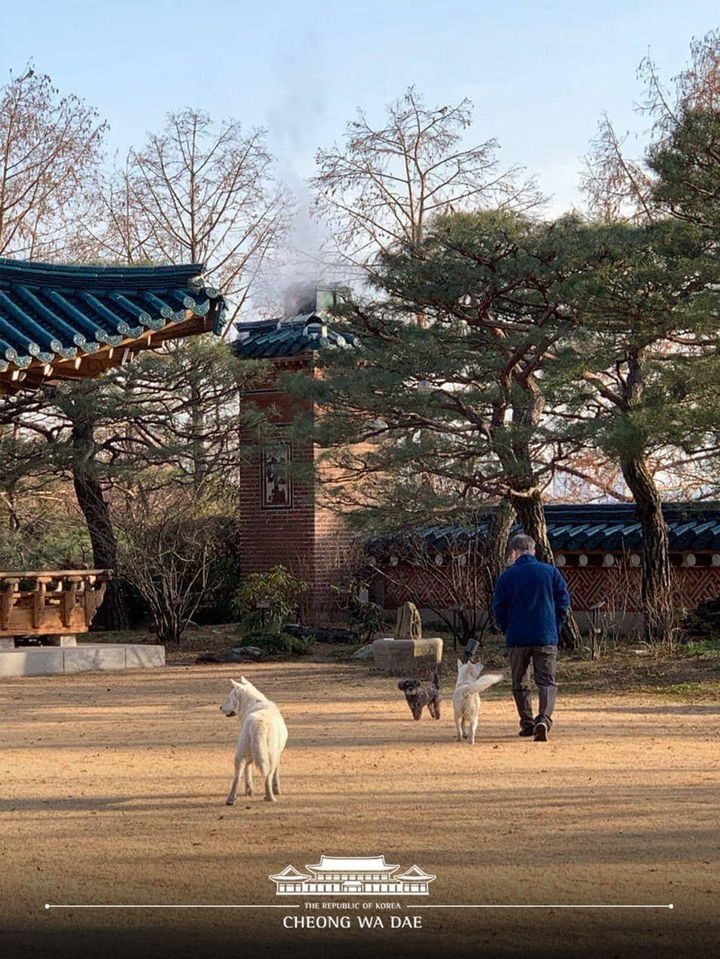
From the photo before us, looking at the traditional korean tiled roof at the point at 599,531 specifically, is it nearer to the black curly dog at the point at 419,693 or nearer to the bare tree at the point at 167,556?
the bare tree at the point at 167,556

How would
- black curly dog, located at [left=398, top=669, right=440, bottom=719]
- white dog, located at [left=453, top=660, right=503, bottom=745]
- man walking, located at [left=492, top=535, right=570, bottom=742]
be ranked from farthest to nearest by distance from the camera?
black curly dog, located at [left=398, top=669, right=440, bottom=719], man walking, located at [left=492, top=535, right=570, bottom=742], white dog, located at [left=453, top=660, right=503, bottom=745]

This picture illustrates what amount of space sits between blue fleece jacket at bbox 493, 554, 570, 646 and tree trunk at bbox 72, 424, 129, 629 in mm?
11723

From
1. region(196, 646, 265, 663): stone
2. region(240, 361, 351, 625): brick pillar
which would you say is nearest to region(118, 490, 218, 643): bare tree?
region(240, 361, 351, 625): brick pillar

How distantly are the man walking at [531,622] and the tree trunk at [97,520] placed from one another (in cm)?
1173

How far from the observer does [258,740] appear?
776cm

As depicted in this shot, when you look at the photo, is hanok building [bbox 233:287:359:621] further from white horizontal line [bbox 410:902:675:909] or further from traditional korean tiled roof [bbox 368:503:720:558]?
white horizontal line [bbox 410:902:675:909]

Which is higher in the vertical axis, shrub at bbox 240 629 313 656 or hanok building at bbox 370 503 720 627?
hanok building at bbox 370 503 720 627

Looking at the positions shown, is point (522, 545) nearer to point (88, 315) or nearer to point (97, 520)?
point (88, 315)

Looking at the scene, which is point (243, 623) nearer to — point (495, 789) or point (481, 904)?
point (495, 789)

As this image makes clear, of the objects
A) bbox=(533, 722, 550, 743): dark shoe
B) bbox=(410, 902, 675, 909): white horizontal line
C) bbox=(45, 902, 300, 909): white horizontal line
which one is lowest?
bbox=(410, 902, 675, 909): white horizontal line

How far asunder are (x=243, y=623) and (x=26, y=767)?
11656mm

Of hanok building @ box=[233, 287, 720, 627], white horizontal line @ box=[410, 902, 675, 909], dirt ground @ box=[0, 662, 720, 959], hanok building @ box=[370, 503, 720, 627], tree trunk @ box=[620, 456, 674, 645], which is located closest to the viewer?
dirt ground @ box=[0, 662, 720, 959]

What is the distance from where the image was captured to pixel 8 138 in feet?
91.8

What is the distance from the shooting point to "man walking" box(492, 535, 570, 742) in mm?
10820
